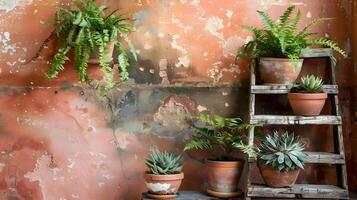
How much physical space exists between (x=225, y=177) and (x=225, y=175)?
0.01 meters

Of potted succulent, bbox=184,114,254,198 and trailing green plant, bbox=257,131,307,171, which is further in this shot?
potted succulent, bbox=184,114,254,198

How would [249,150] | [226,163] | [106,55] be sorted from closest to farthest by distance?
1. [249,150]
2. [226,163]
3. [106,55]

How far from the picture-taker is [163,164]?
113 inches

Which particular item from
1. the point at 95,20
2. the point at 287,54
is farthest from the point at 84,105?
the point at 287,54

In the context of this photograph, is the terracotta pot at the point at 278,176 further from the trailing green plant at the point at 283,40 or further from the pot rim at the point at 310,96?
the trailing green plant at the point at 283,40

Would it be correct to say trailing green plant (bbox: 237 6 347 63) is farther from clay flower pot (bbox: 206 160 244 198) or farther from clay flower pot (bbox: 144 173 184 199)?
clay flower pot (bbox: 144 173 184 199)

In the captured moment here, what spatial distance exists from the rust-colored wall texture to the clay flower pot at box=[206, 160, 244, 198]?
0.94ft

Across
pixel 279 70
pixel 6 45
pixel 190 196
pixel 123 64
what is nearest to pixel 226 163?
pixel 190 196

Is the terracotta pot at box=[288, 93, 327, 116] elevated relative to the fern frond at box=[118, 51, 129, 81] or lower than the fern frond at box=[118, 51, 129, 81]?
lower

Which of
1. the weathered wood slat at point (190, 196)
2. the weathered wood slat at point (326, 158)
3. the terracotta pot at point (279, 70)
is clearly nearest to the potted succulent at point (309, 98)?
the terracotta pot at point (279, 70)

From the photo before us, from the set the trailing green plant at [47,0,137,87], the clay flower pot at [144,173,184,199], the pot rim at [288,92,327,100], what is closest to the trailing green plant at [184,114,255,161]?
the clay flower pot at [144,173,184,199]

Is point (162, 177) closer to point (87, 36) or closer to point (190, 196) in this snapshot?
point (190, 196)

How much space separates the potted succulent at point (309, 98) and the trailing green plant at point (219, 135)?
1.04 ft

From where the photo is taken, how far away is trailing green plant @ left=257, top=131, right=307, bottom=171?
8.69 ft
